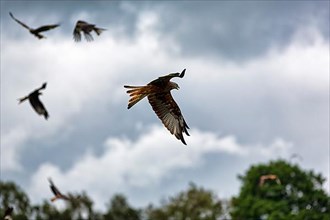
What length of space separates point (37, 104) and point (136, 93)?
3840 mm

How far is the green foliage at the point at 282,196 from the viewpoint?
6762 cm

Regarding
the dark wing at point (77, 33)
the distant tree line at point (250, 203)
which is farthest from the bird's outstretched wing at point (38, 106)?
the distant tree line at point (250, 203)

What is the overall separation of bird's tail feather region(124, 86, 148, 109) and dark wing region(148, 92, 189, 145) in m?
1.03

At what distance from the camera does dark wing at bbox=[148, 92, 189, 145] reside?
18.2 m

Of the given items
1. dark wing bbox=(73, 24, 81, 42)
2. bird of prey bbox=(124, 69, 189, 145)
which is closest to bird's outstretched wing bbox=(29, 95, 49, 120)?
dark wing bbox=(73, 24, 81, 42)

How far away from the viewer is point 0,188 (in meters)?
72.6

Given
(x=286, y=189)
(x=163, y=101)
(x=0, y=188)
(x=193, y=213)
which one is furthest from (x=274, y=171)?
(x=163, y=101)

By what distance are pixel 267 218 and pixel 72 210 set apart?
19122mm

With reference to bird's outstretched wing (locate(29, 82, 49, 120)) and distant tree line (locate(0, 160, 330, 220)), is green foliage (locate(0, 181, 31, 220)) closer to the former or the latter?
distant tree line (locate(0, 160, 330, 220))

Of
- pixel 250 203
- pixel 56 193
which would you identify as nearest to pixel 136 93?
pixel 56 193

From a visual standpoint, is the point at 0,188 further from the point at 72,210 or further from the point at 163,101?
the point at 163,101

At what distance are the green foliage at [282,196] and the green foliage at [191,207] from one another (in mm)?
6033

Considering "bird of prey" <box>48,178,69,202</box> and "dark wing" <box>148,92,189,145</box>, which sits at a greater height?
"dark wing" <box>148,92,189,145</box>

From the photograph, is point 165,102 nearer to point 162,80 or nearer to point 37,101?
point 162,80
